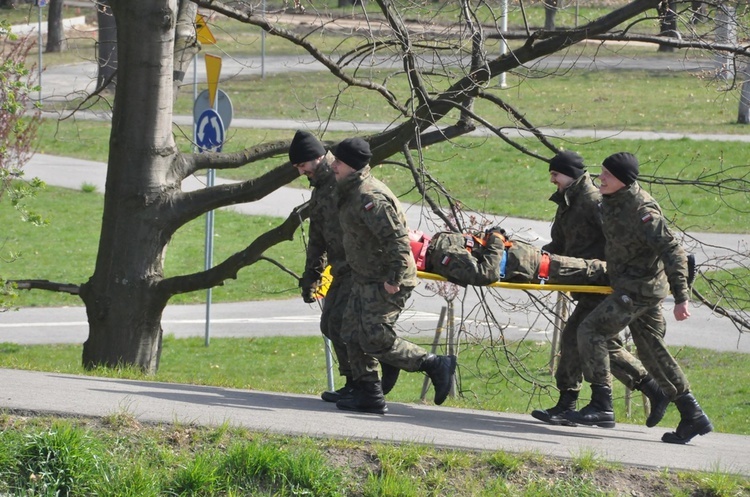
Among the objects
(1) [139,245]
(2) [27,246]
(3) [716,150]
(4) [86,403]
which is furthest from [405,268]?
(3) [716,150]

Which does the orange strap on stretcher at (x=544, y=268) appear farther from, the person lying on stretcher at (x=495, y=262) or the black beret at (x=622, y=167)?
the black beret at (x=622, y=167)

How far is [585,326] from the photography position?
732 cm

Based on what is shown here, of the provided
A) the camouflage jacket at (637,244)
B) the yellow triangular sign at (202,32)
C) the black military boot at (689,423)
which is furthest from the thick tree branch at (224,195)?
the black military boot at (689,423)

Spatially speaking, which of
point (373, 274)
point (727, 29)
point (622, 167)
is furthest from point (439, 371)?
point (727, 29)

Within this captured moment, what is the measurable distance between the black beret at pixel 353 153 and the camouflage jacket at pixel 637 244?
153cm

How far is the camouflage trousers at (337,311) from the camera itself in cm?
780

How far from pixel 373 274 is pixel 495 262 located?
0.78 metres

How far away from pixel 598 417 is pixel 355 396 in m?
1.60

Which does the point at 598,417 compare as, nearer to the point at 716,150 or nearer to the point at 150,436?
the point at 150,436

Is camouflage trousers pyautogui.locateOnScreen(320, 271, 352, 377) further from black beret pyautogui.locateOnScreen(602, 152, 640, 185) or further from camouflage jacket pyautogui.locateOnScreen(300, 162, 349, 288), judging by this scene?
black beret pyautogui.locateOnScreen(602, 152, 640, 185)

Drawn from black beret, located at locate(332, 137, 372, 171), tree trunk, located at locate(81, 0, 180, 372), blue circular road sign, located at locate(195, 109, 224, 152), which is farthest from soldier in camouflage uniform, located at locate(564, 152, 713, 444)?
blue circular road sign, located at locate(195, 109, 224, 152)

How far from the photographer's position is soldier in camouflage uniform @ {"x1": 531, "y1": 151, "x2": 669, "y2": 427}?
7.55m

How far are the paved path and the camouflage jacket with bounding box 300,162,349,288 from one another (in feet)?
3.24

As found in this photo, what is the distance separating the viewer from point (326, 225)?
25.6ft
